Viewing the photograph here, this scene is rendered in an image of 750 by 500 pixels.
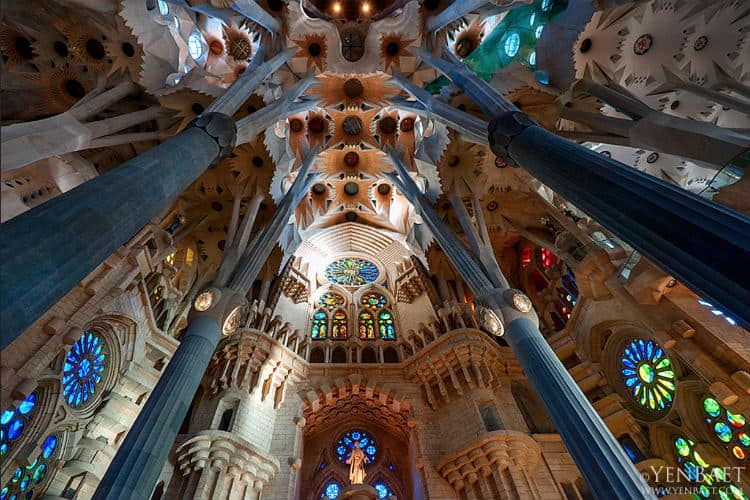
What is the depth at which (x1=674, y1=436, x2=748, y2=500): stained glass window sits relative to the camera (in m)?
7.80

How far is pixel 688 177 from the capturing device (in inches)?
504

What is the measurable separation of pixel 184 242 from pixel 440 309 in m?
9.80

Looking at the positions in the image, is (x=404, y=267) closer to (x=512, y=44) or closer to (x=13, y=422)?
(x=512, y=44)

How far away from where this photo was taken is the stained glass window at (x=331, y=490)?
11394 mm

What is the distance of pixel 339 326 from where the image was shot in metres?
15.4

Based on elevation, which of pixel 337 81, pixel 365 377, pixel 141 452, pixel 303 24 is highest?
pixel 337 81

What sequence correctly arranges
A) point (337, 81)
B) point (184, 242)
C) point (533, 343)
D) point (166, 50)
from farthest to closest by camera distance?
point (337, 81) → point (184, 242) → point (166, 50) → point (533, 343)

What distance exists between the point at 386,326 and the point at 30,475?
36.8 ft

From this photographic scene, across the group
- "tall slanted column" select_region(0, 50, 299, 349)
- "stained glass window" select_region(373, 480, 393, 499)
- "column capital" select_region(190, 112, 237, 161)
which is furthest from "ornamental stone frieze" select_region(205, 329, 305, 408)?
"tall slanted column" select_region(0, 50, 299, 349)

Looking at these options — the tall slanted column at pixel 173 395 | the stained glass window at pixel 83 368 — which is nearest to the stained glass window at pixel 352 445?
the tall slanted column at pixel 173 395

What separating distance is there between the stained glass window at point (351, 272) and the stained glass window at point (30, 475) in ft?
36.1

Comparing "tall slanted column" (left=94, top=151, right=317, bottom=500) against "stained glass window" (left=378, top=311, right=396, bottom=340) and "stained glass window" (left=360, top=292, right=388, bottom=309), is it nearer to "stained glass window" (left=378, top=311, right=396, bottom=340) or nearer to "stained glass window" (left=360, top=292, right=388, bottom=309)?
"stained glass window" (left=378, top=311, right=396, bottom=340)

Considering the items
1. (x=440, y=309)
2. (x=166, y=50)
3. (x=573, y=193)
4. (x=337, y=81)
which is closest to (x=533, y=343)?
(x=573, y=193)

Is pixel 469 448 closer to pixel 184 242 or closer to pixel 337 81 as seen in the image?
pixel 184 242
